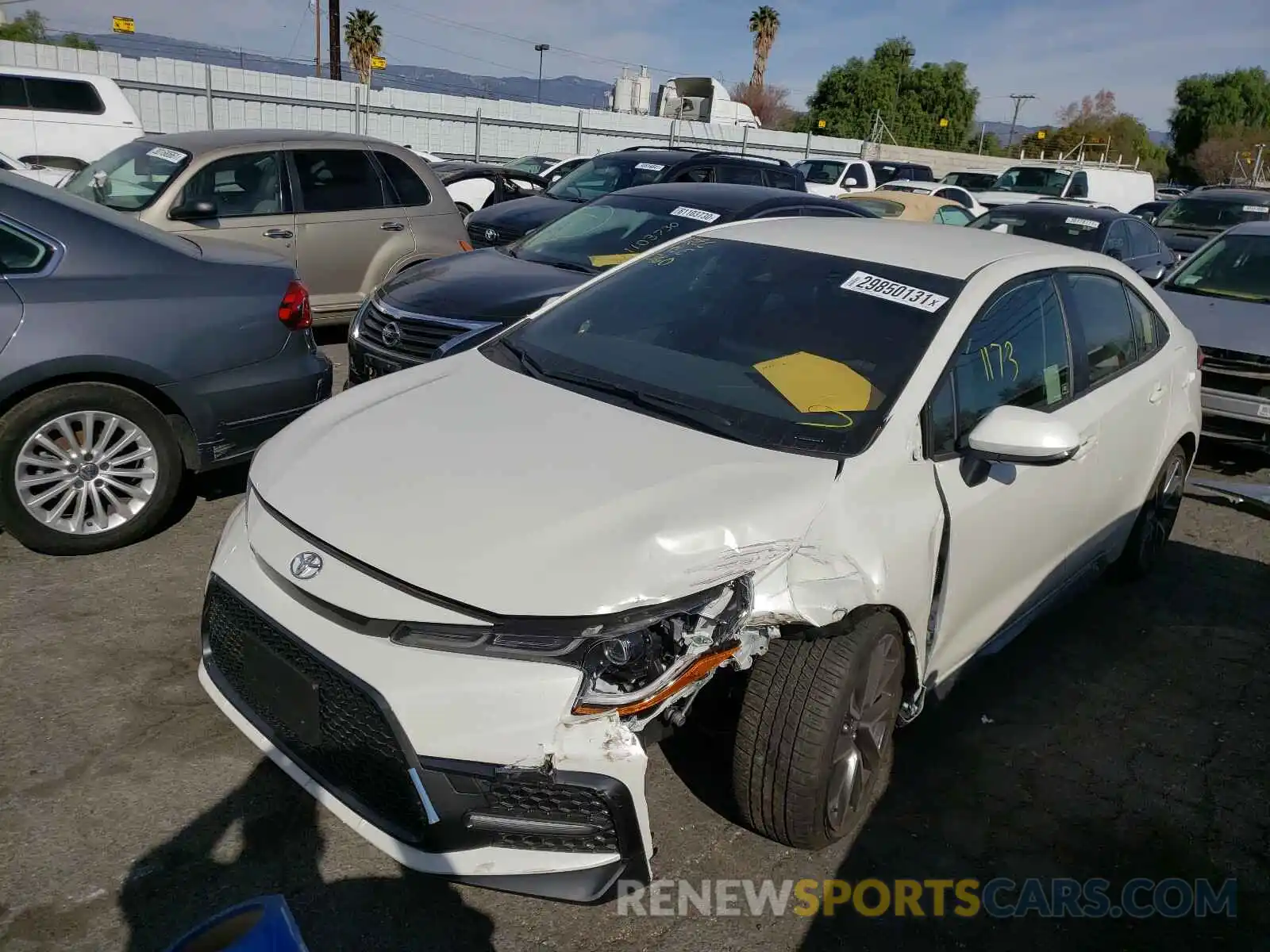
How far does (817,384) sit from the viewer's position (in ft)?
10.2

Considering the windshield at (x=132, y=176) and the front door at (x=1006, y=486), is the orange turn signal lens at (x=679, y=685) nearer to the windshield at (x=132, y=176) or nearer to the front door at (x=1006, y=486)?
the front door at (x=1006, y=486)

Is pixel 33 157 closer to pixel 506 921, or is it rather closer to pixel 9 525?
pixel 9 525

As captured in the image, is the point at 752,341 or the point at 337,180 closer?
the point at 752,341

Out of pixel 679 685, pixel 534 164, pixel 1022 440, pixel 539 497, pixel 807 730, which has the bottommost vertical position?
pixel 807 730

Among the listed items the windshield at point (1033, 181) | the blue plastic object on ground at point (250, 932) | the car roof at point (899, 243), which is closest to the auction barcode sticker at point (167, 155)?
the car roof at point (899, 243)

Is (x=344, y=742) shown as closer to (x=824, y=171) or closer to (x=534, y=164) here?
(x=534, y=164)

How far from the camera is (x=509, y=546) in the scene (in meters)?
2.39

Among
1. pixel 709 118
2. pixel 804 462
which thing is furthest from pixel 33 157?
pixel 709 118

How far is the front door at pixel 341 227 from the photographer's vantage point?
7707 mm

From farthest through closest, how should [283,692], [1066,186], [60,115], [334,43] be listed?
[334,43] < [1066,186] < [60,115] < [283,692]

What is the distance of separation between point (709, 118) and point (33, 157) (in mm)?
26057

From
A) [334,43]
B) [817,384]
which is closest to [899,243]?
[817,384]

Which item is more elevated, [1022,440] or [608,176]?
[608,176]

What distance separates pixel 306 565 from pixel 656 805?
127cm
